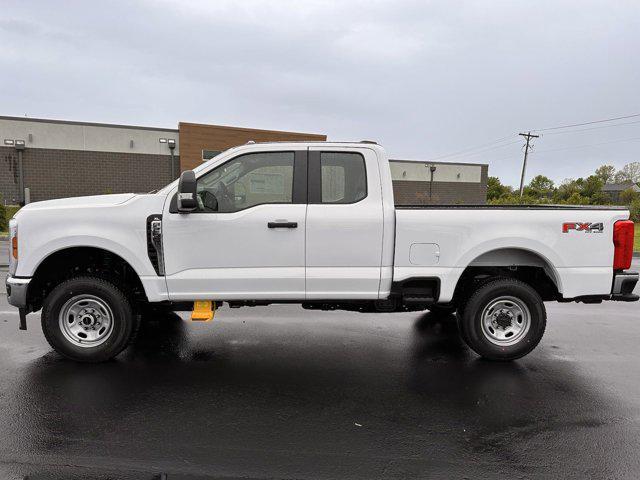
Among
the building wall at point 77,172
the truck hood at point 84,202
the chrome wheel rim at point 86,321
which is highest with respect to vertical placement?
the building wall at point 77,172

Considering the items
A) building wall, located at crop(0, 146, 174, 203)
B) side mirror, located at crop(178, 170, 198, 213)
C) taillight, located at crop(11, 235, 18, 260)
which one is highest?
building wall, located at crop(0, 146, 174, 203)

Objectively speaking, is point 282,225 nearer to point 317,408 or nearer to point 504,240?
point 317,408

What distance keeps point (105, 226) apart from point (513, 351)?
429 cm

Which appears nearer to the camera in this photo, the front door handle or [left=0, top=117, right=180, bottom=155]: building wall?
the front door handle

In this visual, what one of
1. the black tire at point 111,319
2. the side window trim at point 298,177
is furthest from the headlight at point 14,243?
the side window trim at point 298,177

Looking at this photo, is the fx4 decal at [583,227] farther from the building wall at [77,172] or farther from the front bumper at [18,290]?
the building wall at [77,172]

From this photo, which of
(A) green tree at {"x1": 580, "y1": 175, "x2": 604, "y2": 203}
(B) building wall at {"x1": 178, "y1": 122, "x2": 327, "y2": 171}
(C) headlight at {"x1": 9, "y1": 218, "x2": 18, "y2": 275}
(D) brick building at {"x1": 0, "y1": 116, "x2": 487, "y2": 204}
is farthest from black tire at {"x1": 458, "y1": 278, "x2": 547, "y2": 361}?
(A) green tree at {"x1": 580, "y1": 175, "x2": 604, "y2": 203}

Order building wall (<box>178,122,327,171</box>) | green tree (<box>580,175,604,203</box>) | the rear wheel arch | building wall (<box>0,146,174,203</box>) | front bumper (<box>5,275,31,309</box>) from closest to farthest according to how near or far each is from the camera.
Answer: front bumper (<box>5,275,31,309</box>), the rear wheel arch, building wall (<box>0,146,174,203</box>), building wall (<box>178,122,327,171</box>), green tree (<box>580,175,604,203</box>)

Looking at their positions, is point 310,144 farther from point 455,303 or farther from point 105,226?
point 455,303

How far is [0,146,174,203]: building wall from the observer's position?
26266 mm

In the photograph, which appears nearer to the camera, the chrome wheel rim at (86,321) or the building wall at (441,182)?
the chrome wheel rim at (86,321)

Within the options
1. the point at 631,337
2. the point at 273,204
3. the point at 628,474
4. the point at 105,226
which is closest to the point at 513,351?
the point at 628,474

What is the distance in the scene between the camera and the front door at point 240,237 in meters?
4.46

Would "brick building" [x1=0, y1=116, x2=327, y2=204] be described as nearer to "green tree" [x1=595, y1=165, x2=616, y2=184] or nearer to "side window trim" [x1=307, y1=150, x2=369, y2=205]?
"side window trim" [x1=307, y1=150, x2=369, y2=205]
